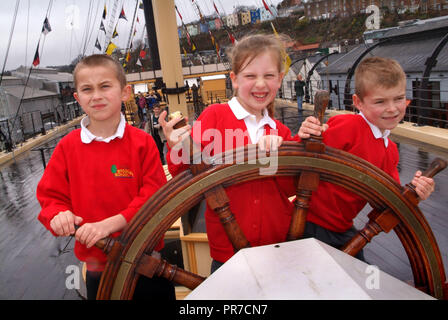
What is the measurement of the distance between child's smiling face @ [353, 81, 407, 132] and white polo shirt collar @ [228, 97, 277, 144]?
1.13ft

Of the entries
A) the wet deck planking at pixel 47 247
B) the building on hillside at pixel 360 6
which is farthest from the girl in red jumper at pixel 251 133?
the building on hillside at pixel 360 6

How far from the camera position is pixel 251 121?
1.25m

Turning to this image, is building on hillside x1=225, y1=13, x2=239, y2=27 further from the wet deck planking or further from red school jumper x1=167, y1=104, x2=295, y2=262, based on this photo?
red school jumper x1=167, y1=104, x2=295, y2=262

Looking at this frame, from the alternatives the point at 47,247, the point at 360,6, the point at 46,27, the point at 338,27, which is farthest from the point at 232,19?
the point at 47,247

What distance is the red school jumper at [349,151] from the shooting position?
1216mm

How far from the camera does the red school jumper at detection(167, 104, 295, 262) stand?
1130 mm

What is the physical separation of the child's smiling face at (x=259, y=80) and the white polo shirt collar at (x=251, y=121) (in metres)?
0.05

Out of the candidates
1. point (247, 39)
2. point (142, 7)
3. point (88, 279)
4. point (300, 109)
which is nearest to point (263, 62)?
point (247, 39)

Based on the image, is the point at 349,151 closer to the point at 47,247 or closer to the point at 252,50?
the point at 252,50

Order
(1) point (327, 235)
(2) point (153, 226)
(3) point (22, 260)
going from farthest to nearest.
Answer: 1. (3) point (22, 260)
2. (1) point (327, 235)
3. (2) point (153, 226)

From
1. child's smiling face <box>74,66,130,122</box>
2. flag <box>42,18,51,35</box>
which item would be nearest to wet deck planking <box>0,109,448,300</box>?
child's smiling face <box>74,66,130,122</box>

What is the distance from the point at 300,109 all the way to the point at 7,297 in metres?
10.0

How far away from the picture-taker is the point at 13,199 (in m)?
5.00
